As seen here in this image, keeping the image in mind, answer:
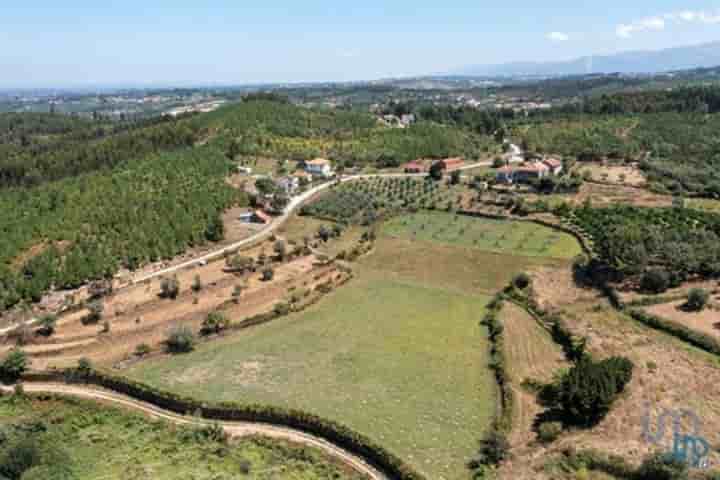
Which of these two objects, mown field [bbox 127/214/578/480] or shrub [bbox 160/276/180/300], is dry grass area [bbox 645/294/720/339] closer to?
mown field [bbox 127/214/578/480]

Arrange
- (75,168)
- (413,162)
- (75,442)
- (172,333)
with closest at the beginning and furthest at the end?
(75,442) < (172,333) < (75,168) < (413,162)

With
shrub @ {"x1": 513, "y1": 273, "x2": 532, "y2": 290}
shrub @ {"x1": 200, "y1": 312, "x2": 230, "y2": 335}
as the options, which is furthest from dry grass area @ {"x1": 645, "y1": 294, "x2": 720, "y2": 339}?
shrub @ {"x1": 200, "y1": 312, "x2": 230, "y2": 335}

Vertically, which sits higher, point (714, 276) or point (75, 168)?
point (75, 168)

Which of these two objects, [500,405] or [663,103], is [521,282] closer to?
[500,405]

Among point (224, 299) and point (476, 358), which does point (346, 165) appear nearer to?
point (224, 299)

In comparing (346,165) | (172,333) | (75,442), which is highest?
(346,165)

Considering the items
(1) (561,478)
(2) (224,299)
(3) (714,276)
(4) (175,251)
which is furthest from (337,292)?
(3) (714,276)

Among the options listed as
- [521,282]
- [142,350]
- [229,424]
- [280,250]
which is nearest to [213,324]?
[142,350]
